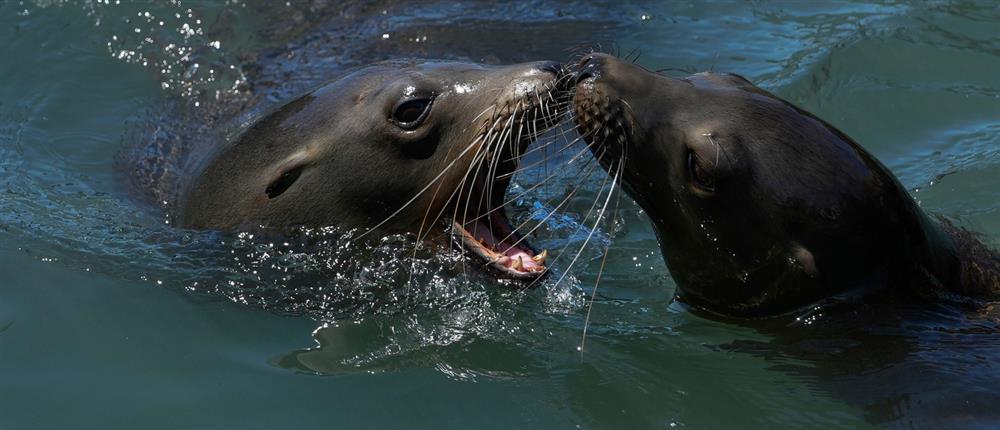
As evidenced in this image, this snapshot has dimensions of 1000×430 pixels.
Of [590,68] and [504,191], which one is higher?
[590,68]

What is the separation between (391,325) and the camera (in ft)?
17.6

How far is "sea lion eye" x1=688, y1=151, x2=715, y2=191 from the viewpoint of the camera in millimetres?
4773

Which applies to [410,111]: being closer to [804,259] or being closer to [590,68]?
[590,68]

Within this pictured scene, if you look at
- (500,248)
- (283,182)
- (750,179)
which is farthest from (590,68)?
(283,182)

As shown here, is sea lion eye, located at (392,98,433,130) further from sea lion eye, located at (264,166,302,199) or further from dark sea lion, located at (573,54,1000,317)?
dark sea lion, located at (573,54,1000,317)

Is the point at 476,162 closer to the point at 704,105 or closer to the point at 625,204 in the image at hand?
the point at 704,105

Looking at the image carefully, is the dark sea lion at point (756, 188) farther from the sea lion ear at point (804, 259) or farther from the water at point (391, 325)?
the water at point (391, 325)

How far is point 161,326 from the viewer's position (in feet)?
17.6

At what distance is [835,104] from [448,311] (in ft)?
12.5

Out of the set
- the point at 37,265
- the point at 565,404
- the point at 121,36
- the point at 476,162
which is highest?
the point at 121,36

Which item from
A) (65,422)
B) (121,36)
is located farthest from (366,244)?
(121,36)

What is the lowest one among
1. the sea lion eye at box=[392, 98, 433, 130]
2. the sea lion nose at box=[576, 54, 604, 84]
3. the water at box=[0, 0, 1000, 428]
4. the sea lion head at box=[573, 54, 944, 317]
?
the water at box=[0, 0, 1000, 428]

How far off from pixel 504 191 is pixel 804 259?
1.37 metres

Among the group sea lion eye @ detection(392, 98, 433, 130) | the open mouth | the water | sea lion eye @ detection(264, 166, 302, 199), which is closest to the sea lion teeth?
the open mouth
